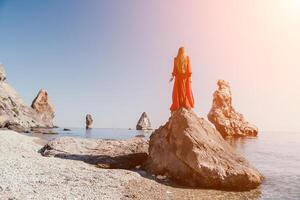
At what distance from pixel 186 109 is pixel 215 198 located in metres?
7.72

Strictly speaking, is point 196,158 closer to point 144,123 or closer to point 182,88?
point 182,88

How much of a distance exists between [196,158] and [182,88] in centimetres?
637

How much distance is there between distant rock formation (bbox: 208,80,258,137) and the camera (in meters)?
94.8

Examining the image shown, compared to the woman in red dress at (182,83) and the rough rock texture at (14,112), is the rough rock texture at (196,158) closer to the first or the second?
the woman in red dress at (182,83)

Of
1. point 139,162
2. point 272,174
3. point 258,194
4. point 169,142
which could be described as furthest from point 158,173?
point 272,174

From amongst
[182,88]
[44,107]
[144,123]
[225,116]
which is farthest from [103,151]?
[144,123]

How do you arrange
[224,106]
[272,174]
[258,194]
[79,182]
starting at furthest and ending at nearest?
[224,106], [272,174], [258,194], [79,182]

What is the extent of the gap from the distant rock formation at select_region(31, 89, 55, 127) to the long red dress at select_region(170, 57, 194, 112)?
137 metres

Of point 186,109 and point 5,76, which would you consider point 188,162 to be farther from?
point 5,76

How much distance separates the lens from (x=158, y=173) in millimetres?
19188

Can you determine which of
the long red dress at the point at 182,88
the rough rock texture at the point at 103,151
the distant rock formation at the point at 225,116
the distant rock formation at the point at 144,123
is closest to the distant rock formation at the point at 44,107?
the distant rock formation at the point at 144,123

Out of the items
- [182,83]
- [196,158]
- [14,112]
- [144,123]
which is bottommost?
[196,158]

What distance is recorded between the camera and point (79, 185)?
545 inches

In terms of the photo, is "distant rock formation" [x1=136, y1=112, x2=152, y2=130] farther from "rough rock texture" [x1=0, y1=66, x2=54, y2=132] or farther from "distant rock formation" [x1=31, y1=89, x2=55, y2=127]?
"rough rock texture" [x1=0, y1=66, x2=54, y2=132]
